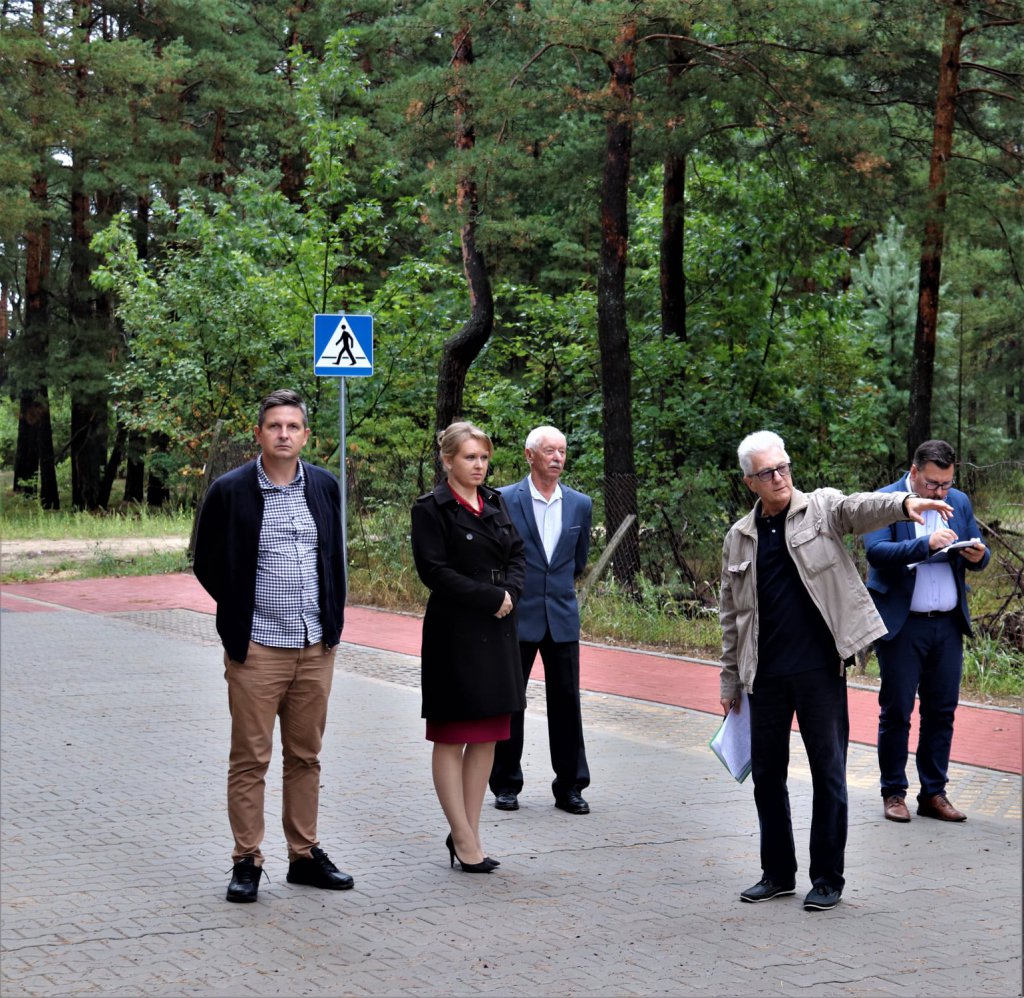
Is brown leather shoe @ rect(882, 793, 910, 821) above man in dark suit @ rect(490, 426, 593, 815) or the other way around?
the other way around

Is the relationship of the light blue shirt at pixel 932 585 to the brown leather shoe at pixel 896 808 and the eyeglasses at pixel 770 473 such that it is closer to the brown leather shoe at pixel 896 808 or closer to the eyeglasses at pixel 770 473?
the brown leather shoe at pixel 896 808

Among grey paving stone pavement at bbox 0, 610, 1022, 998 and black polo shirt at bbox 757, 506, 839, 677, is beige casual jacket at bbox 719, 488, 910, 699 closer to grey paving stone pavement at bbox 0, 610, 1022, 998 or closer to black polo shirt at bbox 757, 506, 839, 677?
black polo shirt at bbox 757, 506, 839, 677

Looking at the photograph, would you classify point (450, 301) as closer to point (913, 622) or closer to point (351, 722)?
point (351, 722)

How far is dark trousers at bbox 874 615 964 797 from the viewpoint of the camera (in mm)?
7711

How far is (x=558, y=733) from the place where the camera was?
7988 millimetres

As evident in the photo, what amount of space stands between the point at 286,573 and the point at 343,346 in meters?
9.21

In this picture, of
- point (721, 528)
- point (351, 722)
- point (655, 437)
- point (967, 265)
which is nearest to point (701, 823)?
point (351, 722)

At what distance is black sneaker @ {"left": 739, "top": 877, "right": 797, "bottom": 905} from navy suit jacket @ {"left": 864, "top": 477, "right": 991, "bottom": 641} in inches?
73.0

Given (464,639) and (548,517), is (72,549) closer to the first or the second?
(548,517)

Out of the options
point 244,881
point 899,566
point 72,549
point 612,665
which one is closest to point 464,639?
point 244,881

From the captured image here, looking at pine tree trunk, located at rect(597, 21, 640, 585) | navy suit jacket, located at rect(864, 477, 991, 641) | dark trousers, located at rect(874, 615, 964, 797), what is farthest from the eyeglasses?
pine tree trunk, located at rect(597, 21, 640, 585)

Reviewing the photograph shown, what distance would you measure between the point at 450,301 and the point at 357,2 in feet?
56.8

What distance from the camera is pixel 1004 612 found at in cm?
1287

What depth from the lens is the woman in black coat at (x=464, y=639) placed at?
21.9 feet
